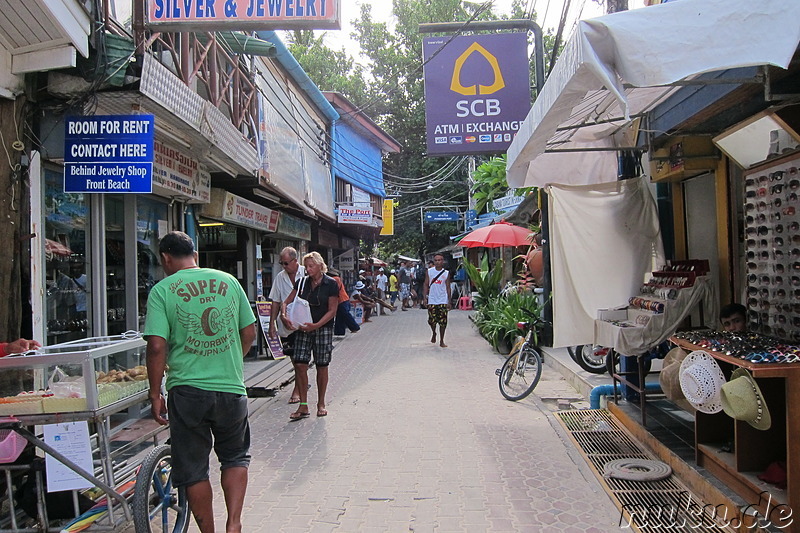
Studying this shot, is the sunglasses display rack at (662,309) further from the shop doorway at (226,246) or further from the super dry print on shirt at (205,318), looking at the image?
the shop doorway at (226,246)

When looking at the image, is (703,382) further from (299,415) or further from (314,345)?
(299,415)

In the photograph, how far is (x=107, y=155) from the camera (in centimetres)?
493

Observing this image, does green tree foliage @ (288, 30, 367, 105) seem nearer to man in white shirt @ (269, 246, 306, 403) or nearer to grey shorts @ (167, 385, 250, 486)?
man in white shirt @ (269, 246, 306, 403)

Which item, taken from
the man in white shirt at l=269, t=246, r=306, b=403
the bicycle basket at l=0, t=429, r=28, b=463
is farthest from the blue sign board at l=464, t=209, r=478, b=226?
the bicycle basket at l=0, t=429, r=28, b=463

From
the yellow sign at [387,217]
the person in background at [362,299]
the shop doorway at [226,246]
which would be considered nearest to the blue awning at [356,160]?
the yellow sign at [387,217]

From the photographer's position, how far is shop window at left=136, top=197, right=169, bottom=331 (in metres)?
7.34

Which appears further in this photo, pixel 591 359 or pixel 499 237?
pixel 499 237

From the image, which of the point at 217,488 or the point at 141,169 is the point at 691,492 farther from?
the point at 141,169

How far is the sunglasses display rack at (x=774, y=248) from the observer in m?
3.98

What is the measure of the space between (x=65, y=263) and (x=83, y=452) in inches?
114

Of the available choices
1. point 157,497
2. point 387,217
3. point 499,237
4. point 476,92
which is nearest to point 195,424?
point 157,497

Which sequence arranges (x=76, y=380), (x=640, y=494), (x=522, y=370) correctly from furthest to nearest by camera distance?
(x=522, y=370), (x=640, y=494), (x=76, y=380)

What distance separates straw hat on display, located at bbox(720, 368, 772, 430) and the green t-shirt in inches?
111

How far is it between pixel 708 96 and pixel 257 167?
20.0 ft
